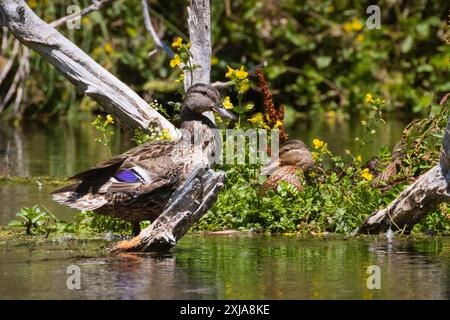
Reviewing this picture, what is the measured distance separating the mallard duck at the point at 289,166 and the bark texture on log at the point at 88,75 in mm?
867

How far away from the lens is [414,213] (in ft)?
26.2

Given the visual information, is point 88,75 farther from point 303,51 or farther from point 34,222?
point 303,51

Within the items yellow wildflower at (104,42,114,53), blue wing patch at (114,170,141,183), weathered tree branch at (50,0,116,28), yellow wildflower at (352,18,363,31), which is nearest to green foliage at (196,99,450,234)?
blue wing patch at (114,170,141,183)

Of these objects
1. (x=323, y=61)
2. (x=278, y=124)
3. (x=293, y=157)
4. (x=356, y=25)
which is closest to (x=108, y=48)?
(x=323, y=61)

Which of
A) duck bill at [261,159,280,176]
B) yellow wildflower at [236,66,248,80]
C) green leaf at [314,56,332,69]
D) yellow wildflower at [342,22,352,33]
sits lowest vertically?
duck bill at [261,159,280,176]

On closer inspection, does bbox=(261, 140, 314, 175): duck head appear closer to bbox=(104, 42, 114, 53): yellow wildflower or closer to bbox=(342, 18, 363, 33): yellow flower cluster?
bbox=(104, 42, 114, 53): yellow wildflower

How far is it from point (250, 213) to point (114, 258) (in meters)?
1.63

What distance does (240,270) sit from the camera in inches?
266

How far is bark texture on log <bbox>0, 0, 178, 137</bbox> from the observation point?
9.03 m

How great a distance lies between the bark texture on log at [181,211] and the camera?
7262mm

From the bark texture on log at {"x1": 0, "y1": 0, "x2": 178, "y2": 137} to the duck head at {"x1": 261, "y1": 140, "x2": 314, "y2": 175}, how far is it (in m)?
0.92

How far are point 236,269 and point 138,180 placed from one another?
4.20ft

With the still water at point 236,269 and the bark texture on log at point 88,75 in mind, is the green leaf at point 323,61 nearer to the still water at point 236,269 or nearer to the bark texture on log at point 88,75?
the bark texture on log at point 88,75
